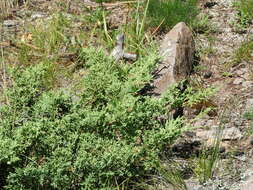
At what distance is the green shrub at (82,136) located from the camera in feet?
12.5

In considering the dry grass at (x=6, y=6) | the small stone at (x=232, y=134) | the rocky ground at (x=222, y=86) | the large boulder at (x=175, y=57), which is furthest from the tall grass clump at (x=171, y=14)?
the small stone at (x=232, y=134)

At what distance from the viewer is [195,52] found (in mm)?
6039

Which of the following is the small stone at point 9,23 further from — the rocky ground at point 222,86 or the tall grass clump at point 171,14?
the tall grass clump at point 171,14

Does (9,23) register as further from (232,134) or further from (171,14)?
(232,134)

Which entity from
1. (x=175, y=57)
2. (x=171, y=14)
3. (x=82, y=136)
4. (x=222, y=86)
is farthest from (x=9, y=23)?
(x=82, y=136)

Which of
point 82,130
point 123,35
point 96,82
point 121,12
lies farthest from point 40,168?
point 121,12

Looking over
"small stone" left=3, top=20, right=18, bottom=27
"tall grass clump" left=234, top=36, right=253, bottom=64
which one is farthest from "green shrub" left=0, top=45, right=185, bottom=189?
"small stone" left=3, top=20, right=18, bottom=27

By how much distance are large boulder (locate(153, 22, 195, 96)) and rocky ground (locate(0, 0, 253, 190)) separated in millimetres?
205

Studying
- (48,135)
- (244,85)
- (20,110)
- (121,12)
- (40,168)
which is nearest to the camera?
(40,168)

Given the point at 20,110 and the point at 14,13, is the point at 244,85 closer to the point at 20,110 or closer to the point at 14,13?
the point at 20,110

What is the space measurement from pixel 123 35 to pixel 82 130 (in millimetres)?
1958

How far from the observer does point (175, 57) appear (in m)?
5.50

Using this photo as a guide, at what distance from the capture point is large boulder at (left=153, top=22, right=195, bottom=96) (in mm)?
5262

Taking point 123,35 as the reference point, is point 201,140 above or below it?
below
